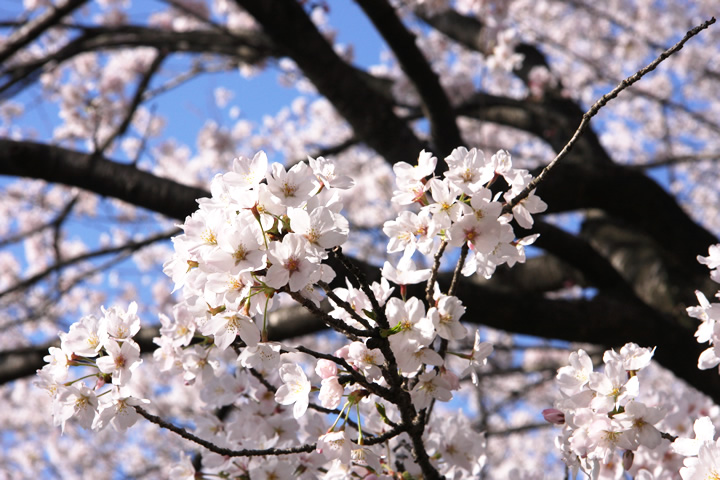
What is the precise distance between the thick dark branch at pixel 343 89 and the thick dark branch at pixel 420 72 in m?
0.25

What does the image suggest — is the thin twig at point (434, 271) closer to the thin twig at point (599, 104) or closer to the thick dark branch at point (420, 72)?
the thin twig at point (599, 104)

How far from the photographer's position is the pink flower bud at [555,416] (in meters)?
1.16

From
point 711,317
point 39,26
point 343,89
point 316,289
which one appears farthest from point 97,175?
point 711,317

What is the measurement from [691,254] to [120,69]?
676 centimetres

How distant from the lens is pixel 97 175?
2617 millimetres

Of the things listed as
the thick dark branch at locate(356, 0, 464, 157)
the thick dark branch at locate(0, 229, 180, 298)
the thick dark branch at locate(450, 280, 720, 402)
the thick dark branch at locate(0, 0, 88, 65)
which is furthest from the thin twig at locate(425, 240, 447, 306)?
the thick dark branch at locate(0, 0, 88, 65)

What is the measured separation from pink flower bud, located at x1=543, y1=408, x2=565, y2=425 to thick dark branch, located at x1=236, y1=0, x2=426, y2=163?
5.64 ft

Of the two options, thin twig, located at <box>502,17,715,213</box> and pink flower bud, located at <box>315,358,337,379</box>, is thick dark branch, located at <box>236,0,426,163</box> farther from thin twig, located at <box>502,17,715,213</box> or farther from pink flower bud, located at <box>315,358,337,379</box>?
pink flower bud, located at <box>315,358,337,379</box>

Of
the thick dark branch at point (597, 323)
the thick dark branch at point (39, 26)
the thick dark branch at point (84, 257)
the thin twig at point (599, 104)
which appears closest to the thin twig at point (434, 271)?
the thin twig at point (599, 104)

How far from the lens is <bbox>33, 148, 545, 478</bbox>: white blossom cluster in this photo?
37.6 inches

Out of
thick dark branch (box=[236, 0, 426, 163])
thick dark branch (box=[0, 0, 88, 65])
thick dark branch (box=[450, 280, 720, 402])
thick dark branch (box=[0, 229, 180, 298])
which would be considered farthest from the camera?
thick dark branch (box=[0, 229, 180, 298])

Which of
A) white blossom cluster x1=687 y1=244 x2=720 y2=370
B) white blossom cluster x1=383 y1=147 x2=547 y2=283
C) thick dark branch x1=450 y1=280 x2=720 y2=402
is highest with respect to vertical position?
thick dark branch x1=450 y1=280 x2=720 y2=402

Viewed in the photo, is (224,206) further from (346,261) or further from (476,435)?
(476,435)

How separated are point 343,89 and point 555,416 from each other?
2025 millimetres
